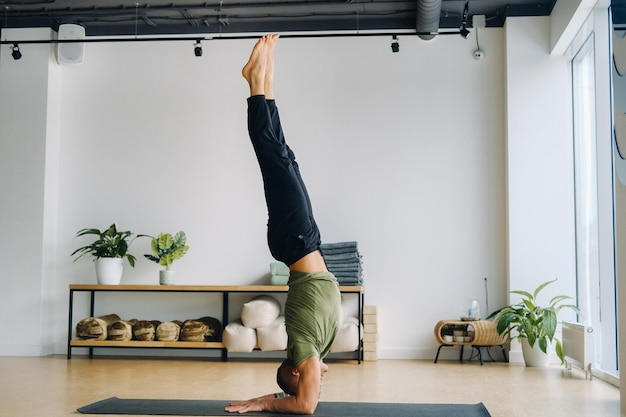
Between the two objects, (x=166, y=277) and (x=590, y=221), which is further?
(x=166, y=277)

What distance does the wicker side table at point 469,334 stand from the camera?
642cm

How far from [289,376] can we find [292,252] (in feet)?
1.96

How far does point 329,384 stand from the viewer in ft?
16.8

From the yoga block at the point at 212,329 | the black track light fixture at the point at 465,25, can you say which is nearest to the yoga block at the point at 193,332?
the yoga block at the point at 212,329

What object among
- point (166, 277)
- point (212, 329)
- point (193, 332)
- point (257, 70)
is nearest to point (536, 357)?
point (212, 329)

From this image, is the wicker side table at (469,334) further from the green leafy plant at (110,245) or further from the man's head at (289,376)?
the man's head at (289,376)

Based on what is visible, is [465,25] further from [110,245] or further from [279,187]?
[279,187]

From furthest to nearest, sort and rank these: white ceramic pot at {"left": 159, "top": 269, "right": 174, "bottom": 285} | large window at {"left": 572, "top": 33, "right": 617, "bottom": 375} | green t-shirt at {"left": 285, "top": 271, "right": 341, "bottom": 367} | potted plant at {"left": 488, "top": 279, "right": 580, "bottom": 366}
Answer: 1. white ceramic pot at {"left": 159, "top": 269, "right": 174, "bottom": 285}
2. potted plant at {"left": 488, "top": 279, "right": 580, "bottom": 366}
3. large window at {"left": 572, "top": 33, "right": 617, "bottom": 375}
4. green t-shirt at {"left": 285, "top": 271, "right": 341, "bottom": 367}

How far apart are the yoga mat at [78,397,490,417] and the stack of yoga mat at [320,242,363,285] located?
7.84 ft

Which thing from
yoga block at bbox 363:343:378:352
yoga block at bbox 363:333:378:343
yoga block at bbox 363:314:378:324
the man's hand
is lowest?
yoga block at bbox 363:343:378:352

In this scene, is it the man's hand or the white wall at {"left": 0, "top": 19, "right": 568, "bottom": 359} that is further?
the white wall at {"left": 0, "top": 19, "right": 568, "bottom": 359}

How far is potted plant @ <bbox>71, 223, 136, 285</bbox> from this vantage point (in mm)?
6781

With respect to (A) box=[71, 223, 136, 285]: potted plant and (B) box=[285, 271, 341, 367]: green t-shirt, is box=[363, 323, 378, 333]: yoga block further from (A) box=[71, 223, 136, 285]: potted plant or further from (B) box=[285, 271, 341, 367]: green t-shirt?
(B) box=[285, 271, 341, 367]: green t-shirt

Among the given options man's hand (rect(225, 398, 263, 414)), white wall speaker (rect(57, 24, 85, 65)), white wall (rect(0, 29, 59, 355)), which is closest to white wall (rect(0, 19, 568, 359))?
white wall (rect(0, 29, 59, 355))
